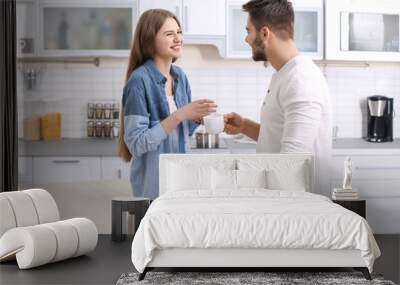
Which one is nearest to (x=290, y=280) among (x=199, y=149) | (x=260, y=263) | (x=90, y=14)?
(x=260, y=263)

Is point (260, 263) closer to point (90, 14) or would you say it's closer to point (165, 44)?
point (165, 44)

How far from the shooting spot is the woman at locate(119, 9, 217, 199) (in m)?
6.92

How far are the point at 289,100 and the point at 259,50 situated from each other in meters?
0.90

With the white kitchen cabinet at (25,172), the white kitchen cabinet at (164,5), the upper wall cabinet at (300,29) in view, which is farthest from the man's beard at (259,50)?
the white kitchen cabinet at (25,172)

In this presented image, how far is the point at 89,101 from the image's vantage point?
774 cm

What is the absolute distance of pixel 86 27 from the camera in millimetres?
7617

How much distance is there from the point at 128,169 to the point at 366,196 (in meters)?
1.99

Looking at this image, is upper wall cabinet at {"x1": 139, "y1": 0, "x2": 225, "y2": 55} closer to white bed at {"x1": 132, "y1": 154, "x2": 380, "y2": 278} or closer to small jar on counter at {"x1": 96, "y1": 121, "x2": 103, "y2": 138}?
small jar on counter at {"x1": 96, "y1": 121, "x2": 103, "y2": 138}

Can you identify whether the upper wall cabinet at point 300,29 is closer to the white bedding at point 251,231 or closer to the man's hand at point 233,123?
the man's hand at point 233,123

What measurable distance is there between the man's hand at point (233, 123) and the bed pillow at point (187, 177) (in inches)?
34.8

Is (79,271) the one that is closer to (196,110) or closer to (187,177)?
(187,177)

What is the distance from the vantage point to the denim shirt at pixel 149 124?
690 cm

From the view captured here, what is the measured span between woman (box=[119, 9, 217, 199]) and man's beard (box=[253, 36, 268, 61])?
1.69 feet

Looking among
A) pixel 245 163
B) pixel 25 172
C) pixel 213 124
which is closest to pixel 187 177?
pixel 245 163
